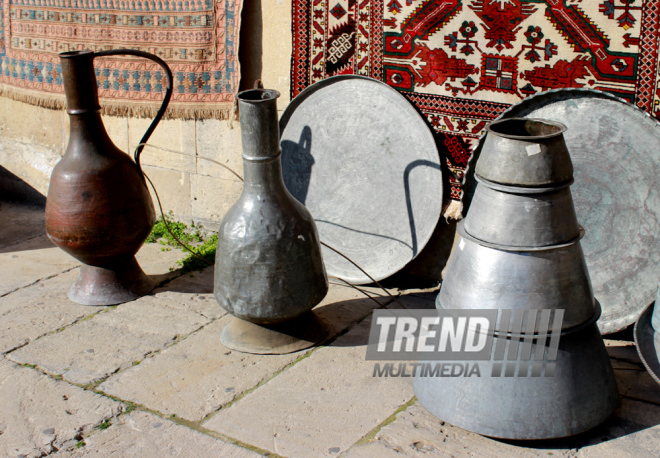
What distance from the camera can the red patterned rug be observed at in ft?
11.2

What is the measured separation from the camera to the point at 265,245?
3.43 metres

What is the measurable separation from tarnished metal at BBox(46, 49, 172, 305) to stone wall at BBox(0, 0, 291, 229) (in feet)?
2.63

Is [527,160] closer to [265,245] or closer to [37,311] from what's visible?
[265,245]

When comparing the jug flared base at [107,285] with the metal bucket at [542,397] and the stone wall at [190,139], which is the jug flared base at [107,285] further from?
the metal bucket at [542,397]

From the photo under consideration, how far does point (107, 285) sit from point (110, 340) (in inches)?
22.2

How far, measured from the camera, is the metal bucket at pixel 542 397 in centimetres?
280

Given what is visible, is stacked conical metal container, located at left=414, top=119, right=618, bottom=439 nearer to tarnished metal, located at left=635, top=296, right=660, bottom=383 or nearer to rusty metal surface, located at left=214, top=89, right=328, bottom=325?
tarnished metal, located at left=635, top=296, right=660, bottom=383

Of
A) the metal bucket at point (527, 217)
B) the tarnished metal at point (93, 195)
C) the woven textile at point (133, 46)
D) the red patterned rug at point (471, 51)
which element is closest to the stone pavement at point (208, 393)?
the tarnished metal at point (93, 195)

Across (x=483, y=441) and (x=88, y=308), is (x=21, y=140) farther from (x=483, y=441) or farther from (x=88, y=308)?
(x=483, y=441)

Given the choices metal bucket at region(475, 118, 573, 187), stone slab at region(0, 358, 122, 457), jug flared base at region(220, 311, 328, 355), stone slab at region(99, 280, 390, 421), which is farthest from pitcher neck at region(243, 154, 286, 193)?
stone slab at region(0, 358, 122, 457)

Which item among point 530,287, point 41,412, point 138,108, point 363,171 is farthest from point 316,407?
point 138,108

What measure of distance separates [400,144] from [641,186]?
4.63ft

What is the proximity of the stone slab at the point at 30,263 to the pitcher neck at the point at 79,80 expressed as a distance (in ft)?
4.45

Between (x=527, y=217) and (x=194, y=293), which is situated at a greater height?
(x=527, y=217)
